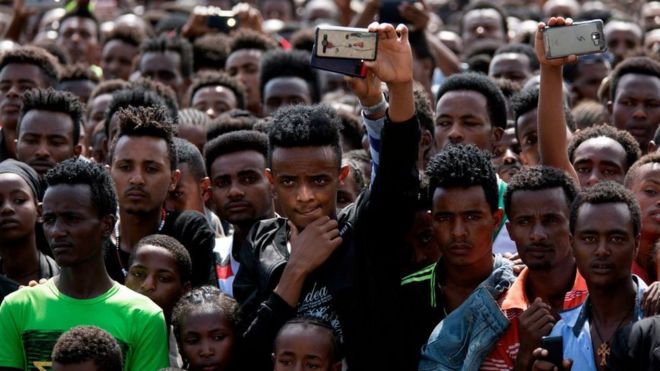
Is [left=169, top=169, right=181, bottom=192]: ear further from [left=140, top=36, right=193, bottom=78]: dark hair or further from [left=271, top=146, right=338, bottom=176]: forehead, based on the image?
[left=140, top=36, right=193, bottom=78]: dark hair

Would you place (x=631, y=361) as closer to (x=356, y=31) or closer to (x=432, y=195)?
(x=432, y=195)

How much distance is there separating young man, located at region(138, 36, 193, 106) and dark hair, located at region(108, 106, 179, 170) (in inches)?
141

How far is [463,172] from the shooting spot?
586 centimetres

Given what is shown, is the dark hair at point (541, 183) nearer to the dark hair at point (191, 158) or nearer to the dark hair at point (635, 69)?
the dark hair at point (191, 158)

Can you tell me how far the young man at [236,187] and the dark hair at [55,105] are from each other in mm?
811

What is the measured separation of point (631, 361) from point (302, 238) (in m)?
1.38

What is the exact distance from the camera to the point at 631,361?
16.7 feet

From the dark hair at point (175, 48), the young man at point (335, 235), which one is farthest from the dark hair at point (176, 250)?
the dark hair at point (175, 48)

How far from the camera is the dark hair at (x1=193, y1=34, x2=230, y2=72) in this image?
1141 centimetres

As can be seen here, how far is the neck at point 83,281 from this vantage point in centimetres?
586

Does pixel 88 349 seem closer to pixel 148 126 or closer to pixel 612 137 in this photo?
pixel 148 126

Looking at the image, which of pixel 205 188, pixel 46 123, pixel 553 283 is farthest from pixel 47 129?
pixel 553 283

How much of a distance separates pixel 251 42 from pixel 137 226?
441cm

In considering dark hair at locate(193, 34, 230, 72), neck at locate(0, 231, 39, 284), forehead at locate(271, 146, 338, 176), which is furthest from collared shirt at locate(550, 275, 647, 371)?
dark hair at locate(193, 34, 230, 72)
